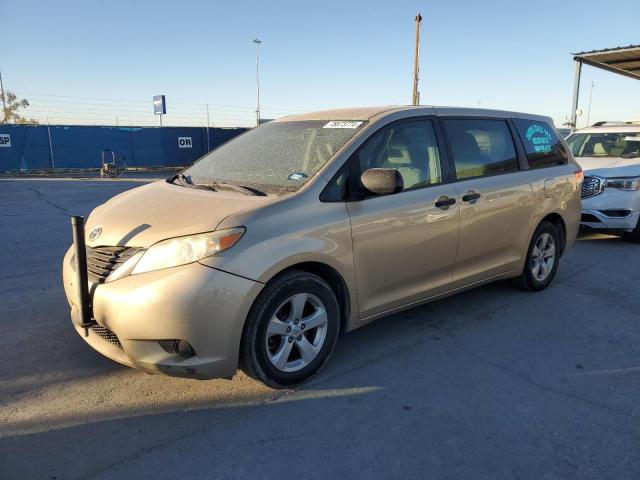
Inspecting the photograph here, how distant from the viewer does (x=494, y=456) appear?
259 cm

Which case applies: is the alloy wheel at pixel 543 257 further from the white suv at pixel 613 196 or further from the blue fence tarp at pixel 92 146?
the blue fence tarp at pixel 92 146

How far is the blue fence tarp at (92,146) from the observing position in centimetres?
2089

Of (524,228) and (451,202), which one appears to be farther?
(524,228)

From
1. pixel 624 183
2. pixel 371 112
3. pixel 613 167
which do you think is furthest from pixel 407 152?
pixel 613 167

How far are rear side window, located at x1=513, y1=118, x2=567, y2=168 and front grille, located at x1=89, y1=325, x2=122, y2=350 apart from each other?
3.94m

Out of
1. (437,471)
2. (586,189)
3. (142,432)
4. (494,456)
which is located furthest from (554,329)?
(586,189)

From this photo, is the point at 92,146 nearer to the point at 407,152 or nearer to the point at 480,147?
the point at 480,147

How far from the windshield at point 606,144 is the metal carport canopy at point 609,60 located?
221 inches

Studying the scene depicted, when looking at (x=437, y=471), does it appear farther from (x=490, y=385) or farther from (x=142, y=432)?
(x=142, y=432)

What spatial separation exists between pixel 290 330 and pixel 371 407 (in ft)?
2.15

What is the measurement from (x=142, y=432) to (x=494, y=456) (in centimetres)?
183

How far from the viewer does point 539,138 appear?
17.1 ft

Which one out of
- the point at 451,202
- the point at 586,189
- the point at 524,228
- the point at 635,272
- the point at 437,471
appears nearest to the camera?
the point at 437,471

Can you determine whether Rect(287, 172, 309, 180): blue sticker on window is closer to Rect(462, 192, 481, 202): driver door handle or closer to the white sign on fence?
Rect(462, 192, 481, 202): driver door handle
